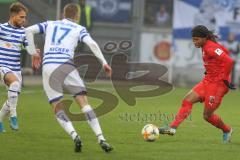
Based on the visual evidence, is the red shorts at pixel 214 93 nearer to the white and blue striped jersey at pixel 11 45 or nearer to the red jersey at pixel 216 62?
the red jersey at pixel 216 62

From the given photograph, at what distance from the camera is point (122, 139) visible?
44.7 feet

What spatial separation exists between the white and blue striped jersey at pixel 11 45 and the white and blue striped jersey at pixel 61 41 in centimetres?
260

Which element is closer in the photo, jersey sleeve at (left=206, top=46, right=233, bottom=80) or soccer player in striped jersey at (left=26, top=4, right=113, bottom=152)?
soccer player in striped jersey at (left=26, top=4, right=113, bottom=152)

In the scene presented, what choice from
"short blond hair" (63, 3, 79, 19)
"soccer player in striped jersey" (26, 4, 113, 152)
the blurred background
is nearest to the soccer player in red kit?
"soccer player in striped jersey" (26, 4, 113, 152)

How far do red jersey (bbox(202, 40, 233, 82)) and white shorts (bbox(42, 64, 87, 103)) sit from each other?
240 cm

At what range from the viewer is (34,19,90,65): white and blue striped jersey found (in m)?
11.8

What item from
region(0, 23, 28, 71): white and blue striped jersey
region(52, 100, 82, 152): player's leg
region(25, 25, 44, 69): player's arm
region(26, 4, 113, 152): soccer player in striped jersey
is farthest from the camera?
region(0, 23, 28, 71): white and blue striped jersey

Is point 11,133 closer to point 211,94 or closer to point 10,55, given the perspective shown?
point 10,55

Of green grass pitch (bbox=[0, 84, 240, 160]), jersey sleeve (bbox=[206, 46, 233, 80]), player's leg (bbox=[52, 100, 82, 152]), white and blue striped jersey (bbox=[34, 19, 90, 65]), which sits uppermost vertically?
white and blue striped jersey (bbox=[34, 19, 90, 65])

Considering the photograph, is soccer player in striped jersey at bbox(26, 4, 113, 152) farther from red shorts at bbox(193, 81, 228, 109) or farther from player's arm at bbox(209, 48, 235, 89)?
player's arm at bbox(209, 48, 235, 89)

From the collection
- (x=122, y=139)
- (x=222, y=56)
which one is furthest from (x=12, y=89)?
(x=222, y=56)

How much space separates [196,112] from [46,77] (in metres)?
8.40

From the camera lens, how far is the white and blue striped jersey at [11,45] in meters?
14.4

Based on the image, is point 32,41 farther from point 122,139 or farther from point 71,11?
point 122,139
